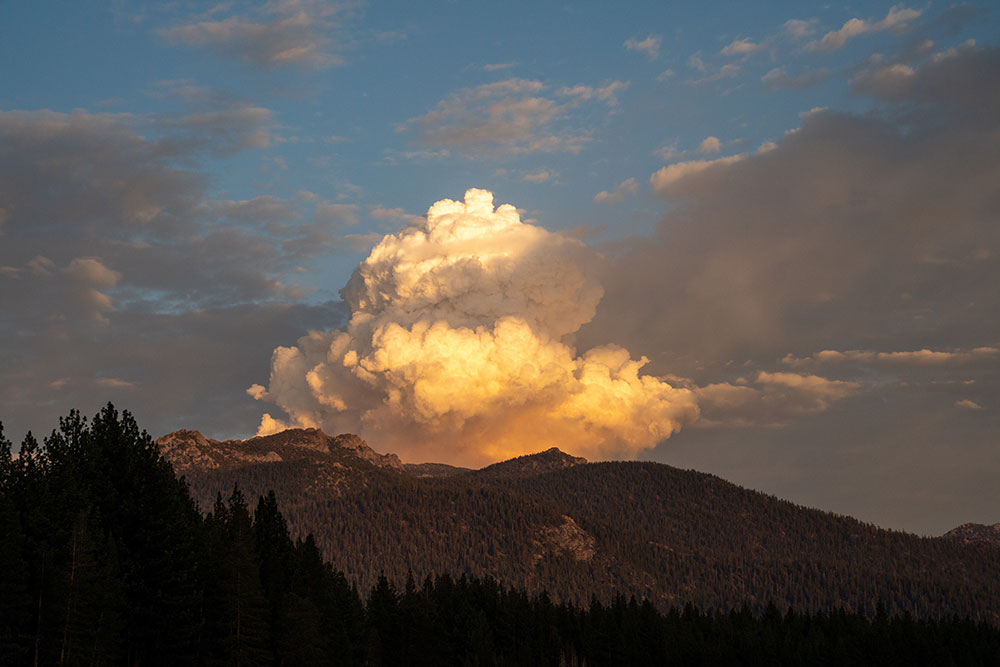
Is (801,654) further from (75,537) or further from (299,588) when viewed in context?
(75,537)

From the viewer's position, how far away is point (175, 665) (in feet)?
243

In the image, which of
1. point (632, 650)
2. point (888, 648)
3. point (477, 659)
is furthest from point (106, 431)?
point (888, 648)

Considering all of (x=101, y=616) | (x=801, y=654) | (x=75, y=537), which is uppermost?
(x=75, y=537)

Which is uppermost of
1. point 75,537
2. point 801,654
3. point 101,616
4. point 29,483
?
point 29,483

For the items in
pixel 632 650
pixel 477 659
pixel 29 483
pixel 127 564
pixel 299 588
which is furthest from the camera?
pixel 632 650

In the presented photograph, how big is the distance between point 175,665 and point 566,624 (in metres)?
116

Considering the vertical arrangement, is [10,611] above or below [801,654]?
above

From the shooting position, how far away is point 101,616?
211 ft

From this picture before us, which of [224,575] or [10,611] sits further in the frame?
[224,575]

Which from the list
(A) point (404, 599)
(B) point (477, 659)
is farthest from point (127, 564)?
(A) point (404, 599)

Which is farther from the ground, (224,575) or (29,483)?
(29,483)

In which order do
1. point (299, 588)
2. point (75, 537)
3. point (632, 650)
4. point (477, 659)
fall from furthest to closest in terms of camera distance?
point (632, 650) < point (477, 659) < point (299, 588) < point (75, 537)

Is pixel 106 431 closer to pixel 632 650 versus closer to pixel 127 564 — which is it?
pixel 127 564

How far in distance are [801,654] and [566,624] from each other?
4386 cm
